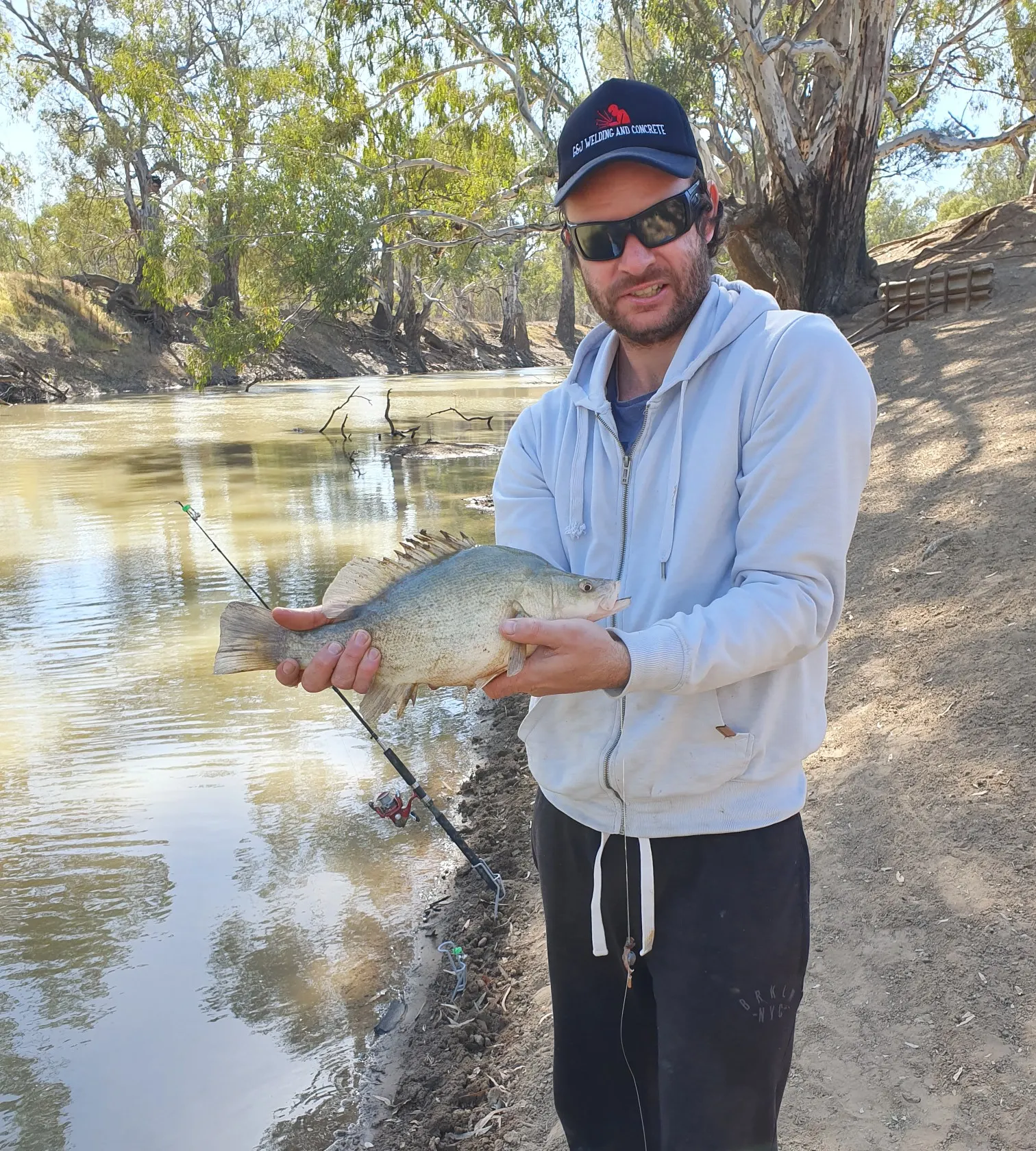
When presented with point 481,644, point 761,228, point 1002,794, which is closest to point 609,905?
point 481,644

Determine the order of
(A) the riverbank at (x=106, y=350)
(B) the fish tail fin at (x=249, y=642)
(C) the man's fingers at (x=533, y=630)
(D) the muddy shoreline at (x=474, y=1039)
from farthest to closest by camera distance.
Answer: (A) the riverbank at (x=106, y=350)
(D) the muddy shoreline at (x=474, y=1039)
(B) the fish tail fin at (x=249, y=642)
(C) the man's fingers at (x=533, y=630)

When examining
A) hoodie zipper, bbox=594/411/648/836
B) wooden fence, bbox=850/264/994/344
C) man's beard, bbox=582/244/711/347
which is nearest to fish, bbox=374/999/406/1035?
hoodie zipper, bbox=594/411/648/836

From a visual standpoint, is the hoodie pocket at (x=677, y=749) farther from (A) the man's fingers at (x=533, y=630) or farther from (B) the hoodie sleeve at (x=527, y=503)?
(B) the hoodie sleeve at (x=527, y=503)

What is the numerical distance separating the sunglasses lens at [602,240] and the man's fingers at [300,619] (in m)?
0.90

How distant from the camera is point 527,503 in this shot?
7.24ft

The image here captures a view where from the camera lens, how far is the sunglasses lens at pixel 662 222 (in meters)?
1.97

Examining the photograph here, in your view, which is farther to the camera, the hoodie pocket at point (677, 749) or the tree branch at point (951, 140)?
the tree branch at point (951, 140)

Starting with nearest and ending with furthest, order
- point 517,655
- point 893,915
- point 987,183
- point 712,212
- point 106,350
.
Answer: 1. point 517,655
2. point 712,212
3. point 893,915
4. point 106,350
5. point 987,183

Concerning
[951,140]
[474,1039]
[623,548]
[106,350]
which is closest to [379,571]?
[623,548]

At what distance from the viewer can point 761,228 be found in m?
17.2

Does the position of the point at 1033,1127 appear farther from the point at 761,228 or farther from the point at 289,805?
the point at 761,228

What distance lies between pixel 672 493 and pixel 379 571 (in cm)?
68

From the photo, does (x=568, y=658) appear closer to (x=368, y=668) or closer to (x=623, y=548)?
(x=623, y=548)

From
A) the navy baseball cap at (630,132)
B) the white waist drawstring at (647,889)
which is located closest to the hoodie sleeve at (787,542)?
the white waist drawstring at (647,889)
